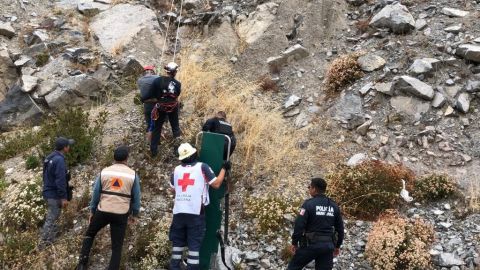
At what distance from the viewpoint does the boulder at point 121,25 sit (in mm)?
13988

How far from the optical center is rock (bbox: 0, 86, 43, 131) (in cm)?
1165

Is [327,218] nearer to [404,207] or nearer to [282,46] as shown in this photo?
[404,207]

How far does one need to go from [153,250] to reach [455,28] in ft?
31.9

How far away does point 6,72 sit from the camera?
42.6ft

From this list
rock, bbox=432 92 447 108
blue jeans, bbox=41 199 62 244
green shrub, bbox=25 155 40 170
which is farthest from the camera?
rock, bbox=432 92 447 108

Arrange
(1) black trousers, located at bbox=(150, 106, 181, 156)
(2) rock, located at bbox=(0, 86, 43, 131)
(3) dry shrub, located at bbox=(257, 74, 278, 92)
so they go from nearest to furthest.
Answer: (1) black trousers, located at bbox=(150, 106, 181, 156) → (2) rock, located at bbox=(0, 86, 43, 131) → (3) dry shrub, located at bbox=(257, 74, 278, 92)

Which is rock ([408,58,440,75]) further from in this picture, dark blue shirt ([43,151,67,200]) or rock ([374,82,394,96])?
dark blue shirt ([43,151,67,200])

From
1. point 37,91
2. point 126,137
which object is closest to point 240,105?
point 126,137

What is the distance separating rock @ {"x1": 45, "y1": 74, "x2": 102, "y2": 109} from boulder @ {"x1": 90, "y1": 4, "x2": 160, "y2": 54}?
173cm

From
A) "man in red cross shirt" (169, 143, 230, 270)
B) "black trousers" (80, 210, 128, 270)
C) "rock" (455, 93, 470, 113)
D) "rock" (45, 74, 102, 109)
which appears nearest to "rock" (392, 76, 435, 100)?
"rock" (455, 93, 470, 113)

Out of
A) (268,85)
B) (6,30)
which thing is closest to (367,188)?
(268,85)

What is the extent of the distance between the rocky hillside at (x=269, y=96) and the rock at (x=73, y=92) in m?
0.04

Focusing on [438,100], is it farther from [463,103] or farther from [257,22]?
[257,22]

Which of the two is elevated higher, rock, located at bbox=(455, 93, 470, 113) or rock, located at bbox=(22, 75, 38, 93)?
rock, located at bbox=(22, 75, 38, 93)
